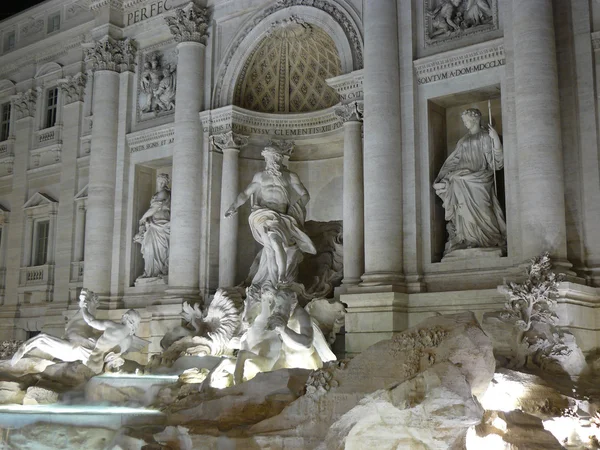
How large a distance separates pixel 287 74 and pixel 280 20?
5.27 feet

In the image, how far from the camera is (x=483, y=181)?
50.9 ft

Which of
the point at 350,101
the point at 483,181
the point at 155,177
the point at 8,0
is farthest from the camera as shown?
the point at 8,0

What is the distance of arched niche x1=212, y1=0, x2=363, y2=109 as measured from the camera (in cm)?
1811

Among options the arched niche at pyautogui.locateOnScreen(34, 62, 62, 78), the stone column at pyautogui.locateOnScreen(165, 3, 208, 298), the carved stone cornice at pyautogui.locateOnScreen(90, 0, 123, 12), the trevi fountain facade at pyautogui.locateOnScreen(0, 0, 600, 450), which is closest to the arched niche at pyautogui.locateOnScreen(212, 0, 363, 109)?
the trevi fountain facade at pyautogui.locateOnScreen(0, 0, 600, 450)

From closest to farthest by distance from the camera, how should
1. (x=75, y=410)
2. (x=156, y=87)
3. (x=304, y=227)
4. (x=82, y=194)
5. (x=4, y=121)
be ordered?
(x=75, y=410) < (x=304, y=227) < (x=156, y=87) < (x=82, y=194) < (x=4, y=121)

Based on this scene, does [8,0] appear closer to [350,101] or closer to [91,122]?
[91,122]

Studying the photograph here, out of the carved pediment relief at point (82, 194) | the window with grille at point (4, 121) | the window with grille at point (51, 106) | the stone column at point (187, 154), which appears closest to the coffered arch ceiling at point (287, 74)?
the stone column at point (187, 154)

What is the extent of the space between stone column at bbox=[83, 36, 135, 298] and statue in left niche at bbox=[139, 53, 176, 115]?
2.33ft

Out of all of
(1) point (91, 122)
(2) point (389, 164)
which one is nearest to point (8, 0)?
(1) point (91, 122)

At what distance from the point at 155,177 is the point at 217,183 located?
325cm

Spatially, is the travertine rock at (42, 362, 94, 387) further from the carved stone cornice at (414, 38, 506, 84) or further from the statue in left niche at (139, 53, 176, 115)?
the carved stone cornice at (414, 38, 506, 84)

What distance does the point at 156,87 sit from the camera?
22.2m

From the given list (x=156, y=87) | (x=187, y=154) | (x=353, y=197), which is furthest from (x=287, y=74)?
(x=353, y=197)

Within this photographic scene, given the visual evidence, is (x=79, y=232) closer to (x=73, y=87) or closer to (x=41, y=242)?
(x=41, y=242)
